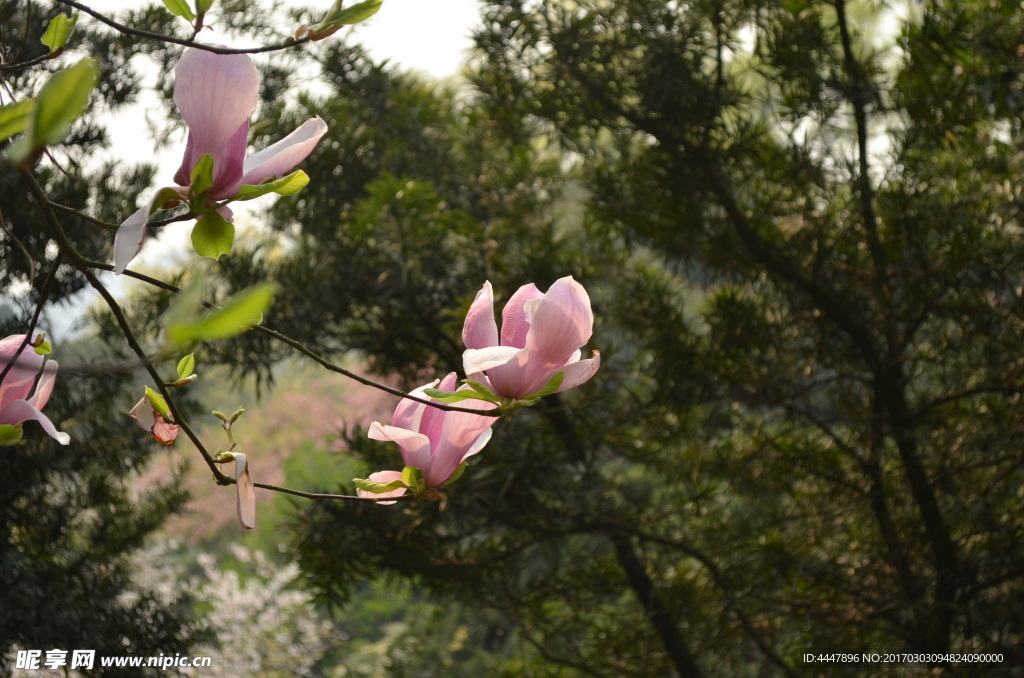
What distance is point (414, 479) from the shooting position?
1.06 feet

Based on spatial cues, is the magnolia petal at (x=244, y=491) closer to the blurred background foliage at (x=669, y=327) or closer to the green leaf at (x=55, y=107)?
the green leaf at (x=55, y=107)

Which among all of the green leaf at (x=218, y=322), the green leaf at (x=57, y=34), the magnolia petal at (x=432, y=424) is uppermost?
the green leaf at (x=57, y=34)

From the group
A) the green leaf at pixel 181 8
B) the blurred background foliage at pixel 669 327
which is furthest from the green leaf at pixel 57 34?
the blurred background foliage at pixel 669 327

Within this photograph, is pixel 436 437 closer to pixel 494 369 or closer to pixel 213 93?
pixel 494 369

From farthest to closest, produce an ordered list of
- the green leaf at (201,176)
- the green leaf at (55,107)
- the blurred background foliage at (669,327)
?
the blurred background foliage at (669,327) → the green leaf at (201,176) → the green leaf at (55,107)

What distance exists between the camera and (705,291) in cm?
125

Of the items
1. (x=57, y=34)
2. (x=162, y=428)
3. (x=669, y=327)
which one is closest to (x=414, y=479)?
(x=162, y=428)

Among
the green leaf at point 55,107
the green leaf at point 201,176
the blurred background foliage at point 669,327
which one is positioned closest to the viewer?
the green leaf at point 55,107

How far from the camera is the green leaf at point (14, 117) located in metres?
0.19

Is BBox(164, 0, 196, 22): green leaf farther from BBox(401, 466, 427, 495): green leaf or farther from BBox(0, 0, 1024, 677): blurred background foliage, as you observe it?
BBox(0, 0, 1024, 677): blurred background foliage

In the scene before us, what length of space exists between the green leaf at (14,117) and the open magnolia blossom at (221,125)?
0.06 m

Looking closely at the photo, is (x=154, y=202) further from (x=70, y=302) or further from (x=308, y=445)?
(x=308, y=445)

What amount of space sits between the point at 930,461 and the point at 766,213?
1.18ft

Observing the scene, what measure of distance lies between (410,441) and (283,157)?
0.12 meters
